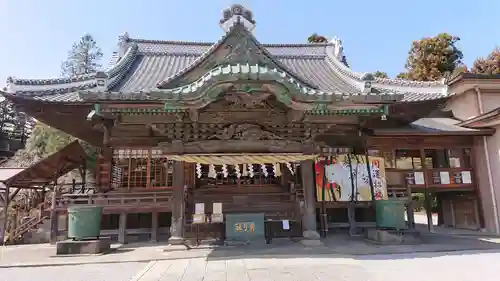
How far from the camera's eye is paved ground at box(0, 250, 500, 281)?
564 centimetres

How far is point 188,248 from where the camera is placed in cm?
866

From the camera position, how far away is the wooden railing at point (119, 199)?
10.7 meters

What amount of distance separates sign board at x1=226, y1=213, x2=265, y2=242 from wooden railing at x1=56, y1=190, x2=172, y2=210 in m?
3.08

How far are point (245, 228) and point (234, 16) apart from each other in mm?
7276

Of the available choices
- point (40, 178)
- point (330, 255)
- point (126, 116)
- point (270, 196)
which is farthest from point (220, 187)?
point (40, 178)

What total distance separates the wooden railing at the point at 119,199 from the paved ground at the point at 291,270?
3.63m

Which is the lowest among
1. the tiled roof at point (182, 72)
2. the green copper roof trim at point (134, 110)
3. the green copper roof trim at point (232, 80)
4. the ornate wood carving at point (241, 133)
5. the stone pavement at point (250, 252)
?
the stone pavement at point (250, 252)

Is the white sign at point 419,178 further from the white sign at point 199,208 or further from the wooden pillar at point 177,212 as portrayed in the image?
the wooden pillar at point 177,212

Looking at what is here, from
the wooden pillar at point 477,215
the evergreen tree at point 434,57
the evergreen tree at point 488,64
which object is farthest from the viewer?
the evergreen tree at point 434,57

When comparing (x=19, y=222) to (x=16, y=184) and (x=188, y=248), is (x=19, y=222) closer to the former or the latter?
(x=16, y=184)

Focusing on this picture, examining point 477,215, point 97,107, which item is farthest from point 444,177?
point 97,107

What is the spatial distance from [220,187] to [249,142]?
11.7 feet

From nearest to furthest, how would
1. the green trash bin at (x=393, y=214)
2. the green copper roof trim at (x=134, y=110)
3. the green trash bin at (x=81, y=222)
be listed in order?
the green copper roof trim at (x=134, y=110), the green trash bin at (x=81, y=222), the green trash bin at (x=393, y=214)

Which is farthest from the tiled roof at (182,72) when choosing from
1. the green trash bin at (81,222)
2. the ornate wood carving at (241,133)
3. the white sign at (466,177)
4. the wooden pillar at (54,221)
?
the white sign at (466,177)
